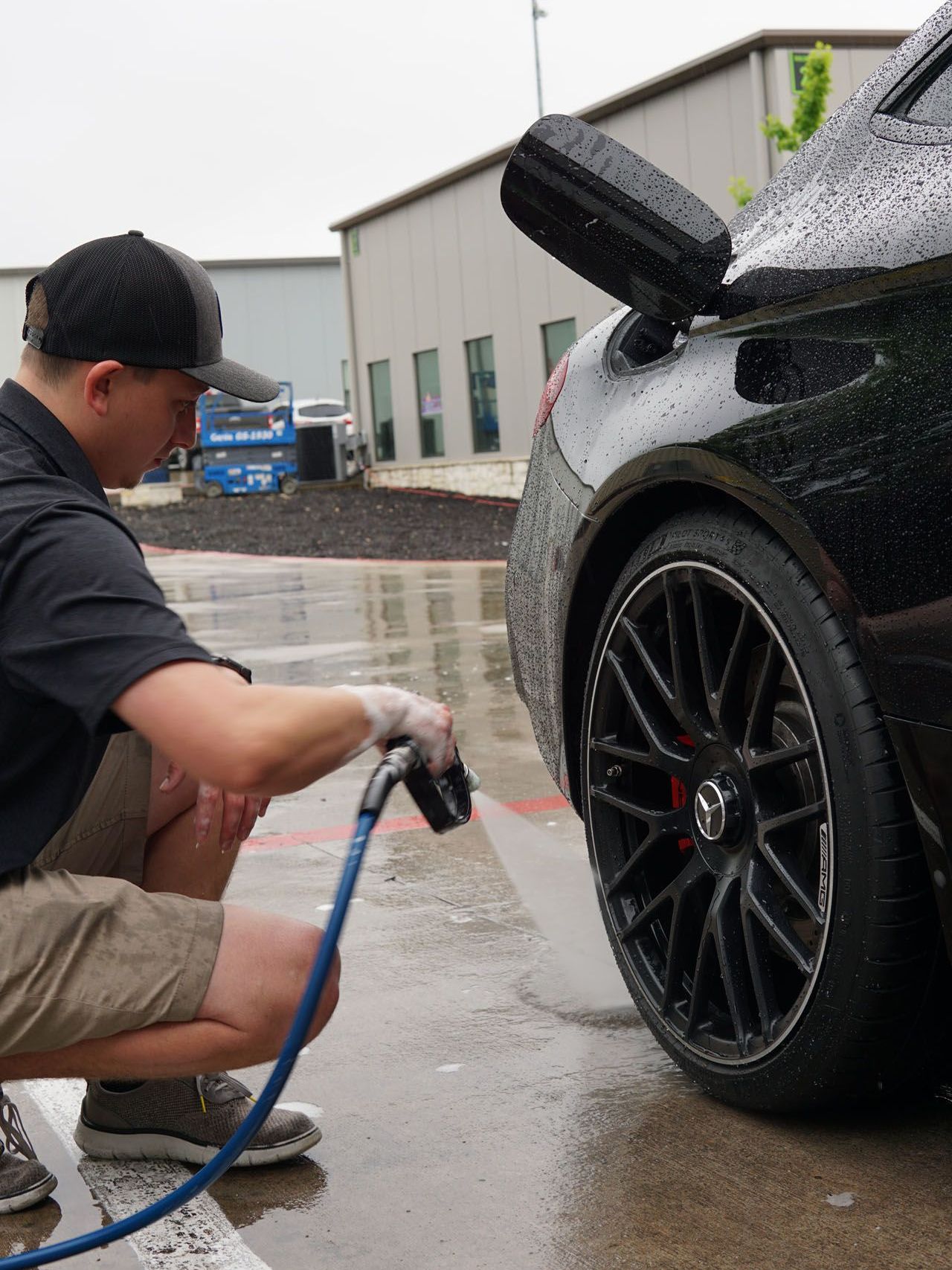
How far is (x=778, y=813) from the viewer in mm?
2371

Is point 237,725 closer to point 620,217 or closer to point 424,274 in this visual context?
point 620,217

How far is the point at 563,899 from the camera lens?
3824mm

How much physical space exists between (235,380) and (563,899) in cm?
193

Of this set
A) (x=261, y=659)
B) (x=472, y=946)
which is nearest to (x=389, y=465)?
(x=261, y=659)

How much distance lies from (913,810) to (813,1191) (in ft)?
1.96

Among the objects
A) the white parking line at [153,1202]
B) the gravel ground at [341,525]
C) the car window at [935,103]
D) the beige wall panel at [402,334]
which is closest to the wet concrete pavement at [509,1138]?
the white parking line at [153,1202]

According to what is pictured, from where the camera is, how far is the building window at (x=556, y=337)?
22.9 meters

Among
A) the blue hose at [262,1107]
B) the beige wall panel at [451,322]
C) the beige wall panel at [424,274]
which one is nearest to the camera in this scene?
the blue hose at [262,1107]

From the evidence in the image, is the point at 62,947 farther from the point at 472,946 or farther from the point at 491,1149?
the point at 472,946

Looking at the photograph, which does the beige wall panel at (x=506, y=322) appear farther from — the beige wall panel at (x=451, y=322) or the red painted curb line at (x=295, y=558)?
the red painted curb line at (x=295, y=558)

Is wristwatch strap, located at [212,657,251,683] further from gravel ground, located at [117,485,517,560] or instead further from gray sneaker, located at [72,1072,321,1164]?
gravel ground, located at [117,485,517,560]

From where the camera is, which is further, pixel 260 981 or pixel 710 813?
pixel 710 813

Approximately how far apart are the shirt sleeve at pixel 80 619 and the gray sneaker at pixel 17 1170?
952 millimetres

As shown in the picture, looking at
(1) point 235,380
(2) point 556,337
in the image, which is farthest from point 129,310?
(2) point 556,337
